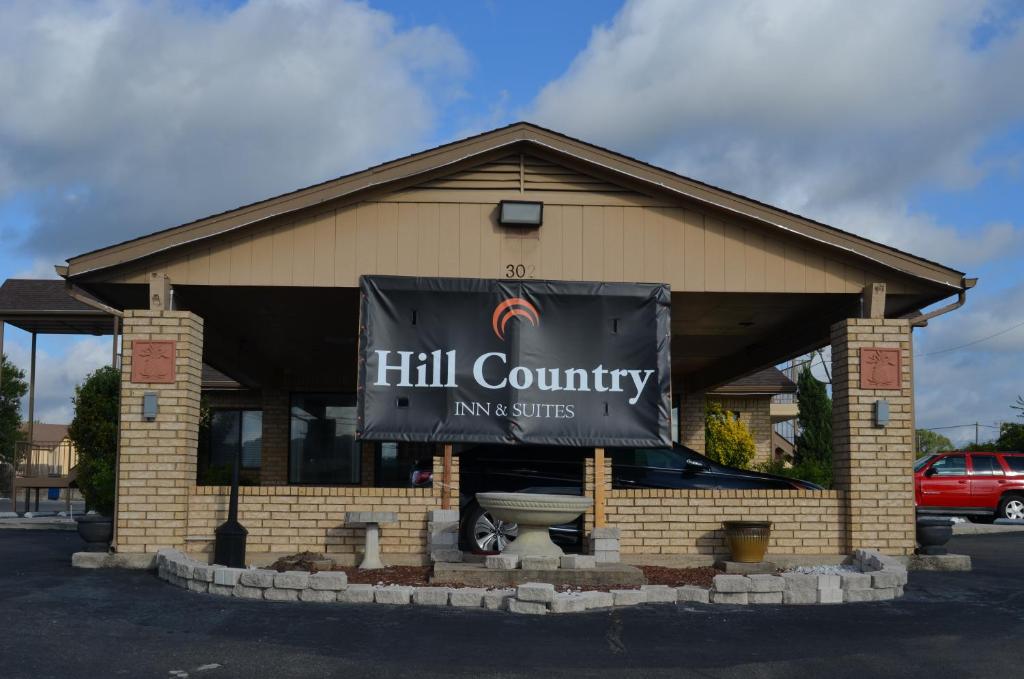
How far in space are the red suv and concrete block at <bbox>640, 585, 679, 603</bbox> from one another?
48.2 ft

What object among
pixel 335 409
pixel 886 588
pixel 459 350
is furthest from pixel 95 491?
pixel 886 588

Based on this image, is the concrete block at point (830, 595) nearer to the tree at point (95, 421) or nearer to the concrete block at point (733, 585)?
the concrete block at point (733, 585)

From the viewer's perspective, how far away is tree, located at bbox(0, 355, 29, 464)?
41.3 meters

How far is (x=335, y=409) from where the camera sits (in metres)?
21.1

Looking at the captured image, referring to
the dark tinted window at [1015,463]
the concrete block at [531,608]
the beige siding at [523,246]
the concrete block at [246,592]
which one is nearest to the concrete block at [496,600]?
the concrete block at [531,608]

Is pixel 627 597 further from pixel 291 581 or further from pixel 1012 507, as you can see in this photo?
pixel 1012 507

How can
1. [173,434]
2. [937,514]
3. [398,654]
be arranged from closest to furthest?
[398,654]
[173,434]
[937,514]

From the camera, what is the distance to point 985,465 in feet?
72.5

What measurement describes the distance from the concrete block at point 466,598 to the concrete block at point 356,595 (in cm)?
74

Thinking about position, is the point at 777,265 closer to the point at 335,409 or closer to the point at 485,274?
the point at 485,274

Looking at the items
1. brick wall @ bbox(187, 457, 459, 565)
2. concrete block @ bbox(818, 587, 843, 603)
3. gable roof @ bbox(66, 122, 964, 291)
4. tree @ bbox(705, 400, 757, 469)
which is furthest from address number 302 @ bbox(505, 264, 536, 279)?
tree @ bbox(705, 400, 757, 469)

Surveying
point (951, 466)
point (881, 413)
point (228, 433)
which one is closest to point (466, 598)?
point (881, 413)

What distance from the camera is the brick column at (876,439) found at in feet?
39.1

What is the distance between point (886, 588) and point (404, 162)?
6749 mm
